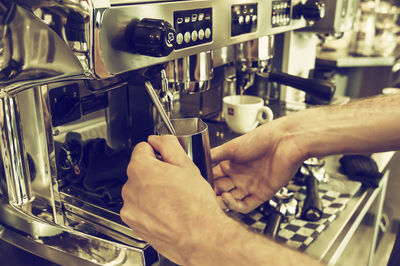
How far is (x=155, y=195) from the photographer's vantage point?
48cm

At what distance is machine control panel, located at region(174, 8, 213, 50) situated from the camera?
0.64 metres

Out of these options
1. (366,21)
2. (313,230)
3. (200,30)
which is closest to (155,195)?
(200,30)

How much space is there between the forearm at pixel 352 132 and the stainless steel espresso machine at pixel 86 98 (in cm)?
22

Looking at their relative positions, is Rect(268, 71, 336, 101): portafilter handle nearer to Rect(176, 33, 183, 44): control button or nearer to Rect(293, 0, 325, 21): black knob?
Rect(293, 0, 325, 21): black knob

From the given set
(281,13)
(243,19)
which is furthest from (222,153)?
(281,13)

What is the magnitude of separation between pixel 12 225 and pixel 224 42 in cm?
47

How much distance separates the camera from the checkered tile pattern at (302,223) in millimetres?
853

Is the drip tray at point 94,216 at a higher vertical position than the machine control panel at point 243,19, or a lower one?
lower

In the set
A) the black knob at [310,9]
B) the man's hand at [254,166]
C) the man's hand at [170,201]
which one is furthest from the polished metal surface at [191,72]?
the black knob at [310,9]

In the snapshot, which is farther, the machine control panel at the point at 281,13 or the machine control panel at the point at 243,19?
the machine control panel at the point at 281,13

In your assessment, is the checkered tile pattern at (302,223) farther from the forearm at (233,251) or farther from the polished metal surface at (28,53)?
the polished metal surface at (28,53)

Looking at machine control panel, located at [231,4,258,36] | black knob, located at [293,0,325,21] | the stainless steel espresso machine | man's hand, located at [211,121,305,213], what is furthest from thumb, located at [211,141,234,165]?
black knob, located at [293,0,325,21]

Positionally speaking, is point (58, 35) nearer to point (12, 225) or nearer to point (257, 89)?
point (12, 225)

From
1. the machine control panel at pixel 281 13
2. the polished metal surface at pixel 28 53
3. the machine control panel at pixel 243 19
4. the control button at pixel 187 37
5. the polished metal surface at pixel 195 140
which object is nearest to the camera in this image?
the polished metal surface at pixel 28 53
